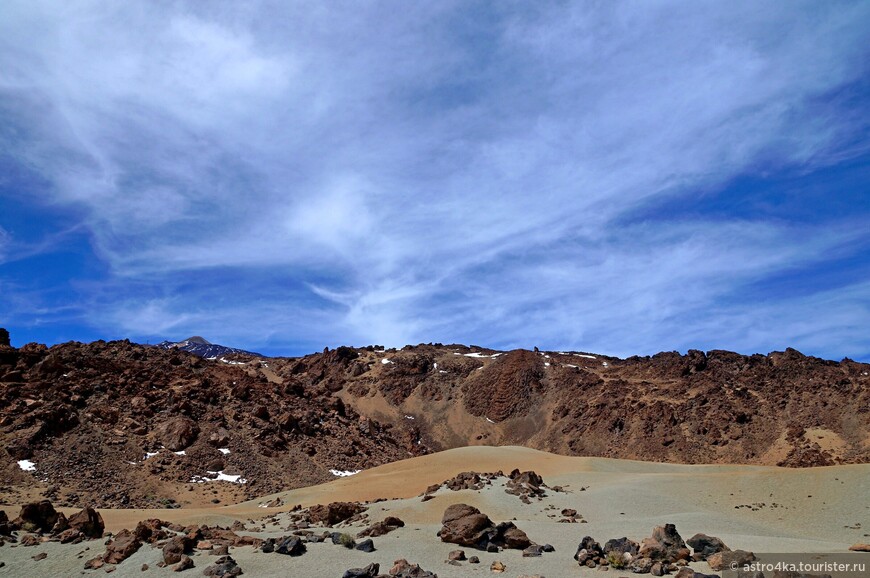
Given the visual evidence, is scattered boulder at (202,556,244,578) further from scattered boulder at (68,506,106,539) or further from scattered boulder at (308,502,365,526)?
scattered boulder at (308,502,365,526)

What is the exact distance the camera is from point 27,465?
28.3m

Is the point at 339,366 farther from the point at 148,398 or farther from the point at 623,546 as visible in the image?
the point at 623,546

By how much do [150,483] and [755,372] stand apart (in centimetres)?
5970

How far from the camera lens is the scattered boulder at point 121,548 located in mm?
13950

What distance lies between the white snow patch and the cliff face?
0.10 m

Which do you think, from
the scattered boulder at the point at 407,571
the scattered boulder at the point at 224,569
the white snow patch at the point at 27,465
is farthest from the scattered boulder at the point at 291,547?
the white snow patch at the point at 27,465

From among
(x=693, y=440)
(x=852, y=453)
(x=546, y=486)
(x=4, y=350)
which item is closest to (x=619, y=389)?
(x=693, y=440)

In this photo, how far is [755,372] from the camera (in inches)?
2522

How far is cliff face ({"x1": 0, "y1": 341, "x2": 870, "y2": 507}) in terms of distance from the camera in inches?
1232

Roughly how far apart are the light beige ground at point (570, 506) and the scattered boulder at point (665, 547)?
1.77 feet

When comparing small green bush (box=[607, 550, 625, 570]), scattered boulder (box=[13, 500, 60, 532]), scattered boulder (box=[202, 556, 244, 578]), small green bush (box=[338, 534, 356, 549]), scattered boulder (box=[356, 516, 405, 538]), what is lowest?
scattered boulder (box=[202, 556, 244, 578])

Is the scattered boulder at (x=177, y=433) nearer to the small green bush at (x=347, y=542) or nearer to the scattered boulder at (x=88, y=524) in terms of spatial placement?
the scattered boulder at (x=88, y=524)

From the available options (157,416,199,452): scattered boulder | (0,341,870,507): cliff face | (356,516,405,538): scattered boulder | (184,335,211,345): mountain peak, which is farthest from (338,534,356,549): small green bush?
(184,335,211,345): mountain peak

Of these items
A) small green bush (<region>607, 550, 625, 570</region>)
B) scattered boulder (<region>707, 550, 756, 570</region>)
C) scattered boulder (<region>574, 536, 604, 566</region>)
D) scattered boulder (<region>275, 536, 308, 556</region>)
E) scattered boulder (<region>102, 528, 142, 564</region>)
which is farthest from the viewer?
scattered boulder (<region>102, 528, 142, 564</region>)
